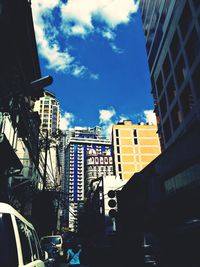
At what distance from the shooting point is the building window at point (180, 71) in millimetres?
24580

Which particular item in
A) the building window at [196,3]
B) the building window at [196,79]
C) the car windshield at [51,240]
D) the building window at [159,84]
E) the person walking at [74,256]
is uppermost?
the building window at [196,3]

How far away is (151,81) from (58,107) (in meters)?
94.3

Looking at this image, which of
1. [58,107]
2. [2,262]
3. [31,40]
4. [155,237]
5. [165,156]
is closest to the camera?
[2,262]

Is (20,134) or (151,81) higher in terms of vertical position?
(151,81)

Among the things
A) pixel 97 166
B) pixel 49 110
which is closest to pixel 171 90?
pixel 49 110

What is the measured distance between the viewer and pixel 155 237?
14391 millimetres

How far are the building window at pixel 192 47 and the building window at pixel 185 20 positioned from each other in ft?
4.70

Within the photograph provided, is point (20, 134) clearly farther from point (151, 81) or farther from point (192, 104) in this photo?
point (151, 81)

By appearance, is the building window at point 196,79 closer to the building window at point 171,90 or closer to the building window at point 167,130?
the building window at point 171,90

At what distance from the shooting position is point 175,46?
26.8 m

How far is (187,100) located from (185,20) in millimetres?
7752

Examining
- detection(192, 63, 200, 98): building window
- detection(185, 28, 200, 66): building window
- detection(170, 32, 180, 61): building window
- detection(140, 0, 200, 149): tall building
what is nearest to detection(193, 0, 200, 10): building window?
detection(140, 0, 200, 149): tall building

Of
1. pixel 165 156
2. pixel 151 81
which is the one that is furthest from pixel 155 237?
pixel 151 81

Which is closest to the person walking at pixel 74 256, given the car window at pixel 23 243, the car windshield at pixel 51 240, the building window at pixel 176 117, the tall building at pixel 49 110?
the car window at pixel 23 243
